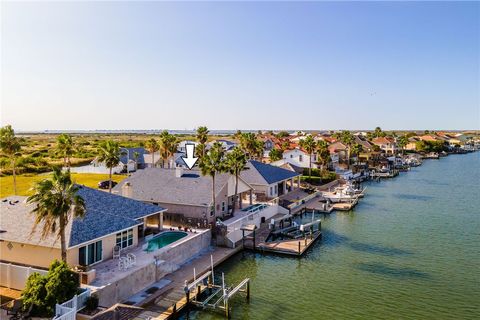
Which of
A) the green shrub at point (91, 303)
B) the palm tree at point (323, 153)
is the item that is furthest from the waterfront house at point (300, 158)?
the green shrub at point (91, 303)

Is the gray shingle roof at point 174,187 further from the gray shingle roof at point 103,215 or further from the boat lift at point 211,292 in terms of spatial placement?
the boat lift at point 211,292

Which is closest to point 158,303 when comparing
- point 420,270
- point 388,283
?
point 388,283

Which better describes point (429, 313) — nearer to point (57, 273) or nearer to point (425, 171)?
point (57, 273)

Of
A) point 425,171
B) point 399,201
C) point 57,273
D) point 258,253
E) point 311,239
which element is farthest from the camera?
point 425,171

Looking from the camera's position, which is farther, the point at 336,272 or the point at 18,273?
the point at 336,272

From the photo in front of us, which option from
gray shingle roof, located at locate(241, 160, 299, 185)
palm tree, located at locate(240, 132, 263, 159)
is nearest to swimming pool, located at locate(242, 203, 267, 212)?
gray shingle roof, located at locate(241, 160, 299, 185)

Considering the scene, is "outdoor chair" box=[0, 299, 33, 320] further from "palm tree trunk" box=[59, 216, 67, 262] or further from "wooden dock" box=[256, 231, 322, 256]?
"wooden dock" box=[256, 231, 322, 256]

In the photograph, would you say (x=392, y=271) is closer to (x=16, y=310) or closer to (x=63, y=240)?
(x=63, y=240)
